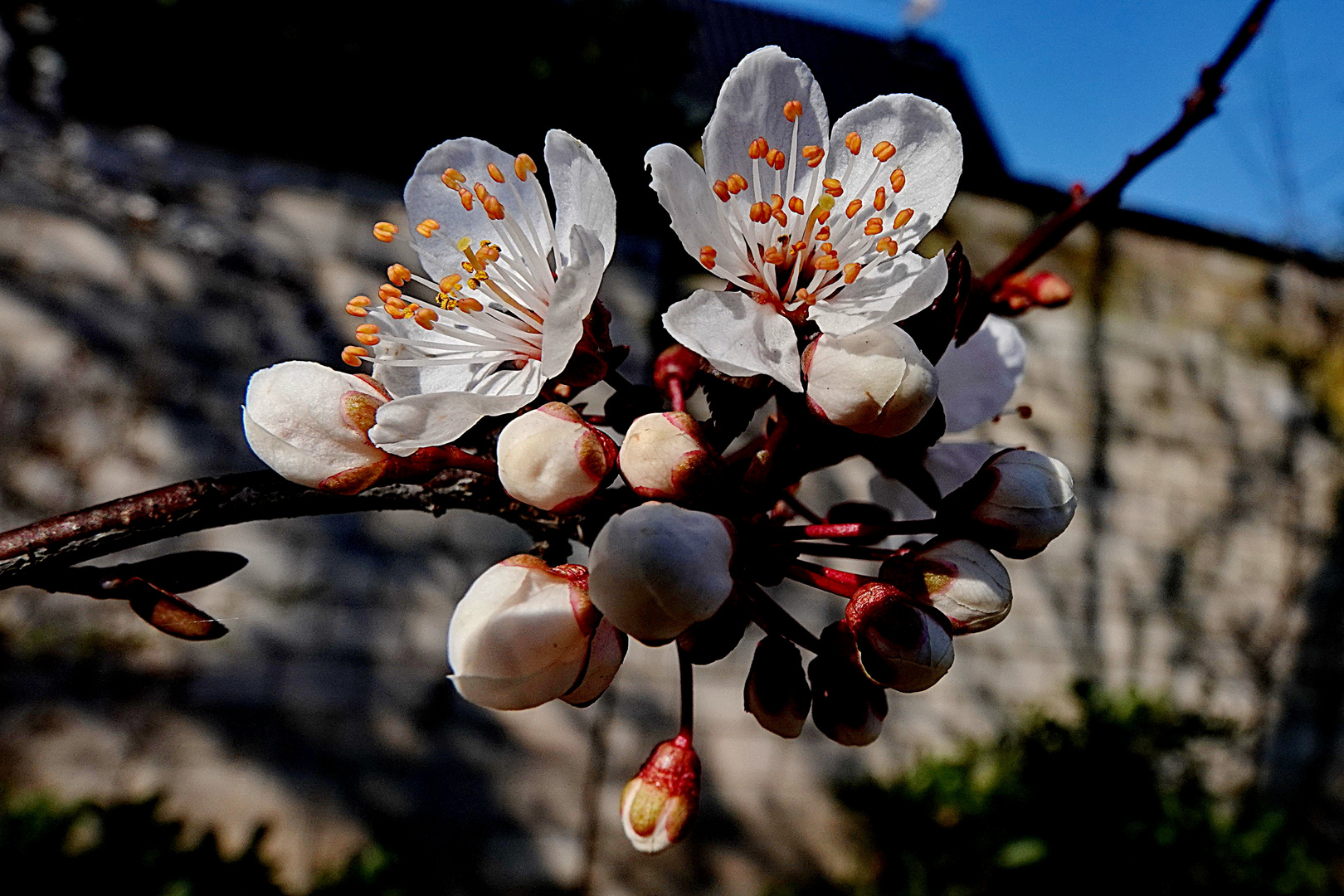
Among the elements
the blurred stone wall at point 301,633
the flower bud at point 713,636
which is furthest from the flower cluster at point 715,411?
the blurred stone wall at point 301,633

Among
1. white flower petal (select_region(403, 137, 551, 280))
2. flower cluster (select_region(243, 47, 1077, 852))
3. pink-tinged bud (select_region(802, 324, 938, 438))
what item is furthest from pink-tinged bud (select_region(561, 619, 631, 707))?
white flower petal (select_region(403, 137, 551, 280))

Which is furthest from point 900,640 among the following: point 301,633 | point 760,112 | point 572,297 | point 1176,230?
point 1176,230

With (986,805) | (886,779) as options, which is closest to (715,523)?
(986,805)

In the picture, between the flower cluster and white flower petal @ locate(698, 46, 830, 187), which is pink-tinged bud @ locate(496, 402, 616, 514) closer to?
the flower cluster

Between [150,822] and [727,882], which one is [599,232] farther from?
[727,882]

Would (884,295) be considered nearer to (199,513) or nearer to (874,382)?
(874,382)

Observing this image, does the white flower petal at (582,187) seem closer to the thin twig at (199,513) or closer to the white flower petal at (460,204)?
the white flower petal at (460,204)
